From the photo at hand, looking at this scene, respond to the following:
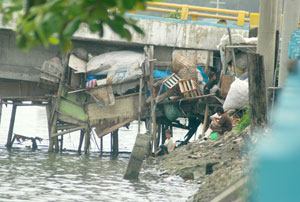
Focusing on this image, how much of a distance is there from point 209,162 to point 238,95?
2885mm

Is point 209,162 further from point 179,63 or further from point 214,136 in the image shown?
point 179,63

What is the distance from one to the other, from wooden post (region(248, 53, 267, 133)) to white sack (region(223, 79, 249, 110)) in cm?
464

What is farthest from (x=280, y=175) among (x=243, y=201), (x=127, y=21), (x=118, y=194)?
(x=118, y=194)

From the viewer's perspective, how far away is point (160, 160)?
16828mm

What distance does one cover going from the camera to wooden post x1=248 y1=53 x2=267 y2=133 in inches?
407

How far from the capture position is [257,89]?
34.1 feet

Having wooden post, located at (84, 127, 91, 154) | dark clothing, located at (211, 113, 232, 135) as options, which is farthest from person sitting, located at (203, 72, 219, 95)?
wooden post, located at (84, 127, 91, 154)

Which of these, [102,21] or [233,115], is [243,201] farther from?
[233,115]

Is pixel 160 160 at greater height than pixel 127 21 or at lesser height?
lesser

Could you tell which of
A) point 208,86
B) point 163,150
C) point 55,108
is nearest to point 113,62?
point 55,108

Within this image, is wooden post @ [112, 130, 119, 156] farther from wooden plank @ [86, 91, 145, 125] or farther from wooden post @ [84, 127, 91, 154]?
wooden plank @ [86, 91, 145, 125]

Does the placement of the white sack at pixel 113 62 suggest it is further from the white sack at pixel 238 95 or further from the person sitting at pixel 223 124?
the person sitting at pixel 223 124

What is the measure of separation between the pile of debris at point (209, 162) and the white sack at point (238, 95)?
3.66ft

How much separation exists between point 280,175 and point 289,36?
33.2 feet
